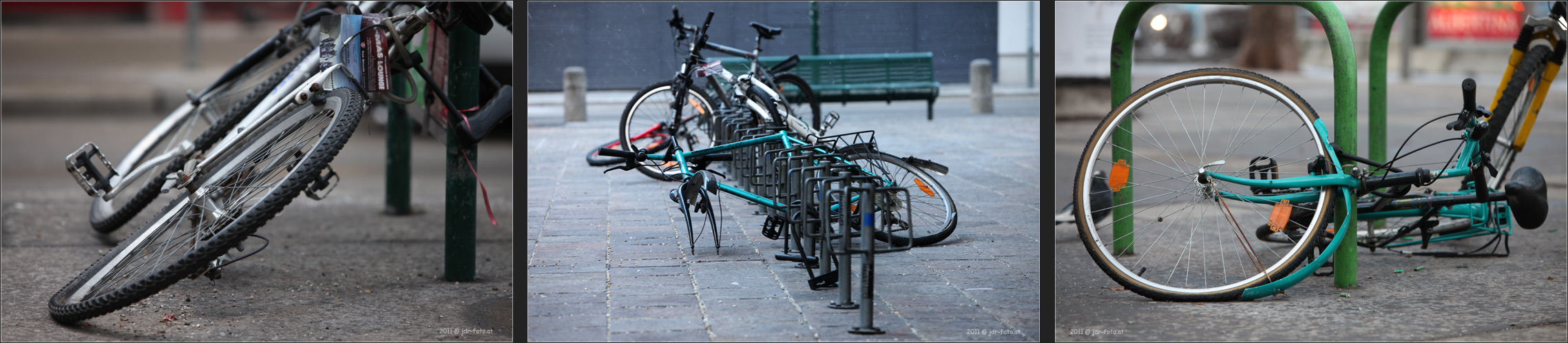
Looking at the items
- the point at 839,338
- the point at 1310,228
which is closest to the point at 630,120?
the point at 839,338

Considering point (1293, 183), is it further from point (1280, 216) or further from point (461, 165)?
point (461, 165)

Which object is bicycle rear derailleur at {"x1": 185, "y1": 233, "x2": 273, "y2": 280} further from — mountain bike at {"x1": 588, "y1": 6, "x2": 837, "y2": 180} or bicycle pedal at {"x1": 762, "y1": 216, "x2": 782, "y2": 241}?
bicycle pedal at {"x1": 762, "y1": 216, "x2": 782, "y2": 241}

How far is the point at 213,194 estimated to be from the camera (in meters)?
4.50

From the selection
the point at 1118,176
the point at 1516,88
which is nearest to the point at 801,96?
the point at 1118,176

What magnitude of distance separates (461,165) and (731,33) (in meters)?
1.75

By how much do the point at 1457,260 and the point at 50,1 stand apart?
30.8 m

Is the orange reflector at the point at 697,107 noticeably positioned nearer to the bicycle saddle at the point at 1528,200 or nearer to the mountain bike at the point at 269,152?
the mountain bike at the point at 269,152

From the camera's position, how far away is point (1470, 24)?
25.9 metres

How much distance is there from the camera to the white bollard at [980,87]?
317 centimetres

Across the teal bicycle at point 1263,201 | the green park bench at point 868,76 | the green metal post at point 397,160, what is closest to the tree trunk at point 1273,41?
the teal bicycle at point 1263,201

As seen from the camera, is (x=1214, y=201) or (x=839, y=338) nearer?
(x=839, y=338)

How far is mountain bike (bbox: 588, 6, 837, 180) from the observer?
11.7 feet

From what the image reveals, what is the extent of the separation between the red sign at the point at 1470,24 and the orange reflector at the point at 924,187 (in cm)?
2432

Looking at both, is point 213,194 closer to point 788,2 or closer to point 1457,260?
point 788,2
